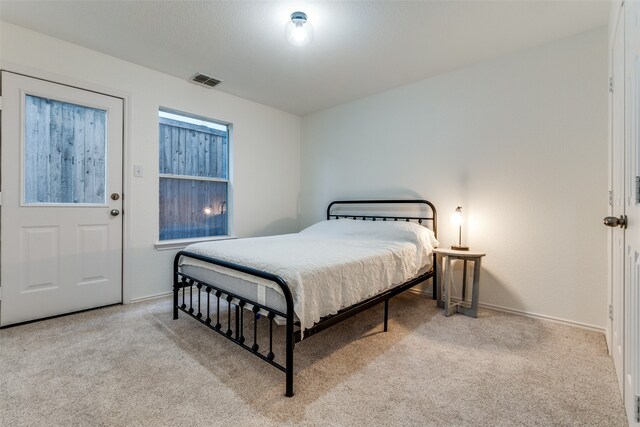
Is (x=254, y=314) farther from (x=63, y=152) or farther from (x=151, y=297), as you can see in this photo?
(x=63, y=152)

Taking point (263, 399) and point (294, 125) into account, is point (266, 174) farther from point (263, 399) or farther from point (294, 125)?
point (263, 399)

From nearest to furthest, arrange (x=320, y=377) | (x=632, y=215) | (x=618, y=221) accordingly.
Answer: (x=632, y=215), (x=618, y=221), (x=320, y=377)

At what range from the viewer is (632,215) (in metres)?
1.25

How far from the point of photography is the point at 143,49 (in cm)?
264

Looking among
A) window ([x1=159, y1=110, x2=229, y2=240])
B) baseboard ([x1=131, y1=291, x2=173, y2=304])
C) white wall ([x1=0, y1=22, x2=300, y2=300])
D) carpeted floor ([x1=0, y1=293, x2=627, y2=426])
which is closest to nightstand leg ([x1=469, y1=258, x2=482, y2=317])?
carpeted floor ([x1=0, y1=293, x2=627, y2=426])

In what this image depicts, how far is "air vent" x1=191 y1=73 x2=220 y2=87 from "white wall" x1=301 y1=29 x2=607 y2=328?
1.92m

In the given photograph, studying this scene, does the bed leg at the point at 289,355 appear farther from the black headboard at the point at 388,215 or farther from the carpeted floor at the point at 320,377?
the black headboard at the point at 388,215

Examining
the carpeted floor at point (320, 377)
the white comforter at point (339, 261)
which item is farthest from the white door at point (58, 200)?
the white comforter at point (339, 261)

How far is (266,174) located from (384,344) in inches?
109

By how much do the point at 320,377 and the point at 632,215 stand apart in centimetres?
166

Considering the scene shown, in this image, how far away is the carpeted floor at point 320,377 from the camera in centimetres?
137

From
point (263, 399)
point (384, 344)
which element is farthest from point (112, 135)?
point (384, 344)

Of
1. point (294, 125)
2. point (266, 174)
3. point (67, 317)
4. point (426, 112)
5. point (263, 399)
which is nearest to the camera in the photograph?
point (263, 399)

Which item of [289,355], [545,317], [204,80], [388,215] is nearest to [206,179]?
[204,80]
